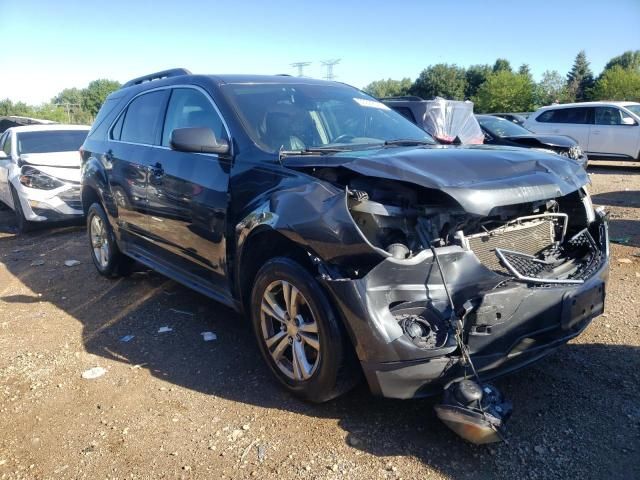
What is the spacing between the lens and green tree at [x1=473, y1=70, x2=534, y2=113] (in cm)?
5569

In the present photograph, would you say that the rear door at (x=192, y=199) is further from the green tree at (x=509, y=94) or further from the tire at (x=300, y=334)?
the green tree at (x=509, y=94)

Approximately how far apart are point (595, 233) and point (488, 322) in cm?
133

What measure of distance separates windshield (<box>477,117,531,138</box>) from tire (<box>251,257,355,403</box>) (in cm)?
884

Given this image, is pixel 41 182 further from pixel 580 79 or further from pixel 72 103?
pixel 72 103

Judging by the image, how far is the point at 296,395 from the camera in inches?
121

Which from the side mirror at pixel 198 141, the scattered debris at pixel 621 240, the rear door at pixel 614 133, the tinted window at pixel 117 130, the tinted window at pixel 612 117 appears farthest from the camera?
the tinted window at pixel 612 117

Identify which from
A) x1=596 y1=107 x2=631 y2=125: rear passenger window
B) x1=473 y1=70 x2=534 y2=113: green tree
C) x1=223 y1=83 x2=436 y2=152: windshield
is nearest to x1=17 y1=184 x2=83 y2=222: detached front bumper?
x1=223 y1=83 x2=436 y2=152: windshield

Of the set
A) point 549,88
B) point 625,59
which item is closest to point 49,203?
point 549,88

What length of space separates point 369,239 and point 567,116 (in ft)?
49.0

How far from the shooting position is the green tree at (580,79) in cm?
5631

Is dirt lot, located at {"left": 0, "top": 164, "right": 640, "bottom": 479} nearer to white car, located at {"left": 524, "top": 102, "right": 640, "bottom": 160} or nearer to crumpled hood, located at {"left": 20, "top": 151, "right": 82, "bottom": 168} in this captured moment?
crumpled hood, located at {"left": 20, "top": 151, "right": 82, "bottom": 168}

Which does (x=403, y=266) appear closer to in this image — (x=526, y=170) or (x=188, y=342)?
(x=526, y=170)

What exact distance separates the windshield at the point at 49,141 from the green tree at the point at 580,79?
55605mm

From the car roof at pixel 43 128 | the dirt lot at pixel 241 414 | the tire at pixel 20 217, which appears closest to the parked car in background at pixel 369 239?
the dirt lot at pixel 241 414
